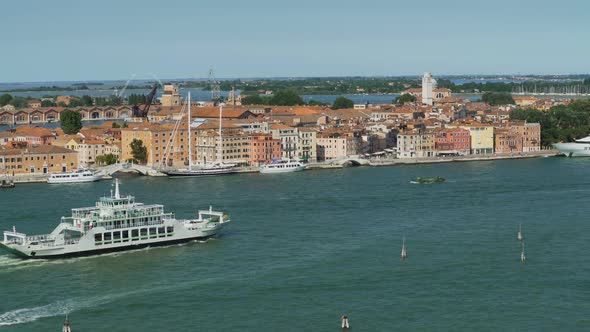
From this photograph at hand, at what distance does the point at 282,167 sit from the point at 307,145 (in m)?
3.35

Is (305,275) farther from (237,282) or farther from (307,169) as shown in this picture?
(307,169)

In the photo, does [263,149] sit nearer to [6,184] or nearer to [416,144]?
[416,144]

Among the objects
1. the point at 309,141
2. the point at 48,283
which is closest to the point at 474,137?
the point at 309,141

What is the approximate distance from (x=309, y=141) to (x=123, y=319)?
63.3 feet

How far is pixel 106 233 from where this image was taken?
1436 cm

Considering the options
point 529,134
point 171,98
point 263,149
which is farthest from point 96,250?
point 171,98

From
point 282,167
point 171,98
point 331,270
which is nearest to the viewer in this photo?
point 331,270

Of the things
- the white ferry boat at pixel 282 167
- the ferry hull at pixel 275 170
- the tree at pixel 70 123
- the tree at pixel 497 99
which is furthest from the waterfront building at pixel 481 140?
the tree at pixel 497 99

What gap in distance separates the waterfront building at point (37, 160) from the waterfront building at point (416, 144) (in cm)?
950

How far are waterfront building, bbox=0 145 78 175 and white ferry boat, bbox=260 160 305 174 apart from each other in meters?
4.91

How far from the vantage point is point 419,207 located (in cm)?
1856

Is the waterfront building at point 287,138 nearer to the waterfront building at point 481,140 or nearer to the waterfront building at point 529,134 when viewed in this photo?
the waterfront building at point 481,140

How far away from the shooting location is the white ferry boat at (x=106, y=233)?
14.0 metres

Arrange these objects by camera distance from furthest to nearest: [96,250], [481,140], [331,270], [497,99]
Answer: [497,99] < [481,140] < [96,250] < [331,270]
